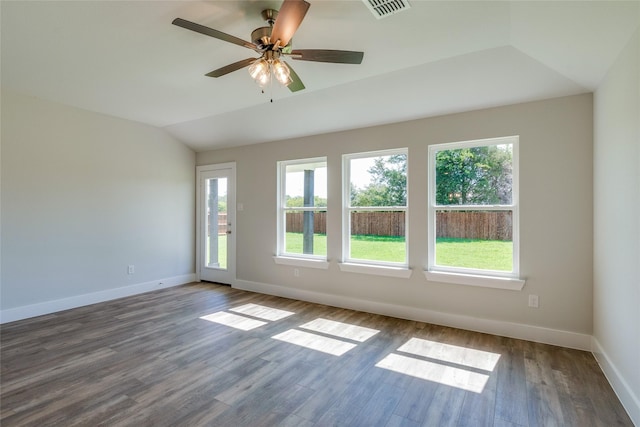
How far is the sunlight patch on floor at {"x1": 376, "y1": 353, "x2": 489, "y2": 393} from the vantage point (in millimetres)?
2385

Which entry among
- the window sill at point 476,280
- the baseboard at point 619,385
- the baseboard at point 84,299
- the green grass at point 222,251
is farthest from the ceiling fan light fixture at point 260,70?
the baseboard at point 84,299

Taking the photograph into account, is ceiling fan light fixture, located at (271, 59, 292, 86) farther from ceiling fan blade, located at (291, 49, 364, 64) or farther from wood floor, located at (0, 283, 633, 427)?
wood floor, located at (0, 283, 633, 427)

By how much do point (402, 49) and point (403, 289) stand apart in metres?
2.62

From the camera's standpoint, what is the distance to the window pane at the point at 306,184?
181 inches

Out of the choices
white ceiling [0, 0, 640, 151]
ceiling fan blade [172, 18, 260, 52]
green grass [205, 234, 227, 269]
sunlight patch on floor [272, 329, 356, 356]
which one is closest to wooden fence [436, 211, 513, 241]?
white ceiling [0, 0, 640, 151]

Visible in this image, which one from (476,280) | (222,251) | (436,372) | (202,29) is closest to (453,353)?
(436,372)

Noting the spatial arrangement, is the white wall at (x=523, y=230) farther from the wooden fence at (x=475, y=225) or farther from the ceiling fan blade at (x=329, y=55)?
the ceiling fan blade at (x=329, y=55)

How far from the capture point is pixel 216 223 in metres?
5.68

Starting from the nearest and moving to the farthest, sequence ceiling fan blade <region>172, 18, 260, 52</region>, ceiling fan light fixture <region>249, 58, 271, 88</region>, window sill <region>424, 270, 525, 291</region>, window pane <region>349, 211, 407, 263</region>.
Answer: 1. ceiling fan blade <region>172, 18, 260, 52</region>
2. ceiling fan light fixture <region>249, 58, 271, 88</region>
3. window sill <region>424, 270, 525, 291</region>
4. window pane <region>349, 211, 407, 263</region>

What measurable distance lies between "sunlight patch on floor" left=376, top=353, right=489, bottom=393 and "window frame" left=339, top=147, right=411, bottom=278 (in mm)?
1238

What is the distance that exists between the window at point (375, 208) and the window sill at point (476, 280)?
0.40 meters

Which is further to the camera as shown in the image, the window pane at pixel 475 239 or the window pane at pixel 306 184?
the window pane at pixel 306 184

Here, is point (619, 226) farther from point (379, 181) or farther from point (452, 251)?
point (379, 181)

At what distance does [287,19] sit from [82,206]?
407cm
